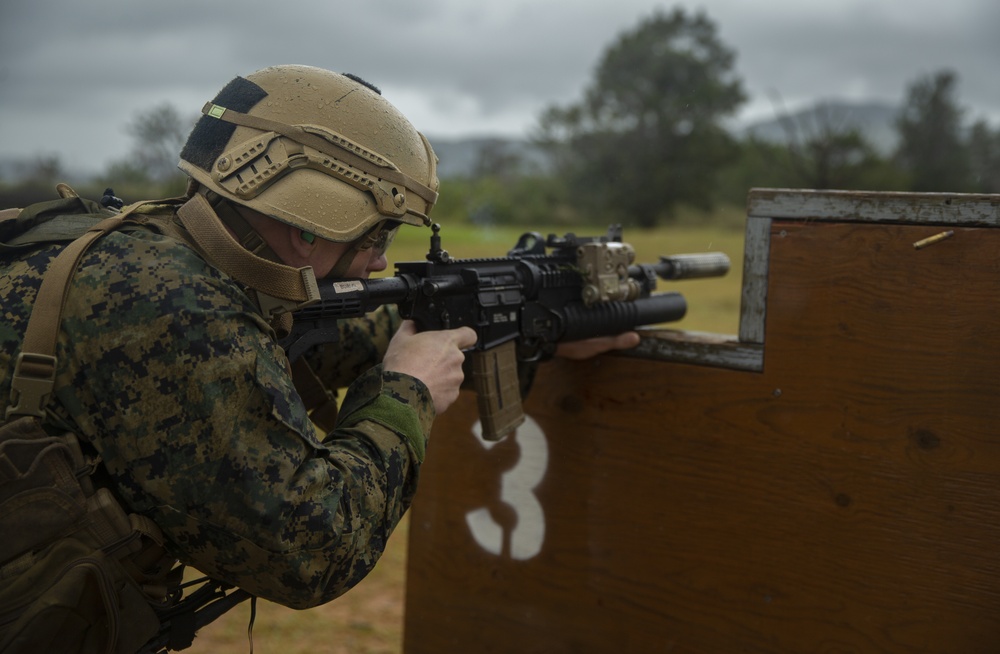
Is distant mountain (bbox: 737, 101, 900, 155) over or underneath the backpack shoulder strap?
underneath

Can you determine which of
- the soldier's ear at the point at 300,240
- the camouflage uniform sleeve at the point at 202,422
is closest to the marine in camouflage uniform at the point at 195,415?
the camouflage uniform sleeve at the point at 202,422

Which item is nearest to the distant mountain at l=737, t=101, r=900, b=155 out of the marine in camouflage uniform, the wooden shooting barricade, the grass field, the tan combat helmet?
the grass field

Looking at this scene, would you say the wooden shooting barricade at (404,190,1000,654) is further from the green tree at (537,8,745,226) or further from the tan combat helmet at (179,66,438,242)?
the green tree at (537,8,745,226)

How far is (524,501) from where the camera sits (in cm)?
364

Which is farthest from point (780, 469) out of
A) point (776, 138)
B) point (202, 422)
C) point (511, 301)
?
point (776, 138)

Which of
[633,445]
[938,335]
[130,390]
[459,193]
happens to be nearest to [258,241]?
[130,390]

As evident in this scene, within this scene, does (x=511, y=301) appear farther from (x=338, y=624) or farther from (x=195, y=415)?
(x=338, y=624)

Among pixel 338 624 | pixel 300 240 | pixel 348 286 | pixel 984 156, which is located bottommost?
pixel 338 624

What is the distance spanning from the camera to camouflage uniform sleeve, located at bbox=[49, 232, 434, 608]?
1.95 meters

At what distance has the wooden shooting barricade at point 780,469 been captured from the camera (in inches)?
104

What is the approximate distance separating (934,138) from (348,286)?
70.6ft

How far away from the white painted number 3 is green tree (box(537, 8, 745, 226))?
15.8 metres

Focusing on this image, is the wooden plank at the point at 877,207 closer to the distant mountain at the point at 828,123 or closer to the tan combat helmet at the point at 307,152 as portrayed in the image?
the tan combat helmet at the point at 307,152

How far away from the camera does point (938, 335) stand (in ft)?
8.68
